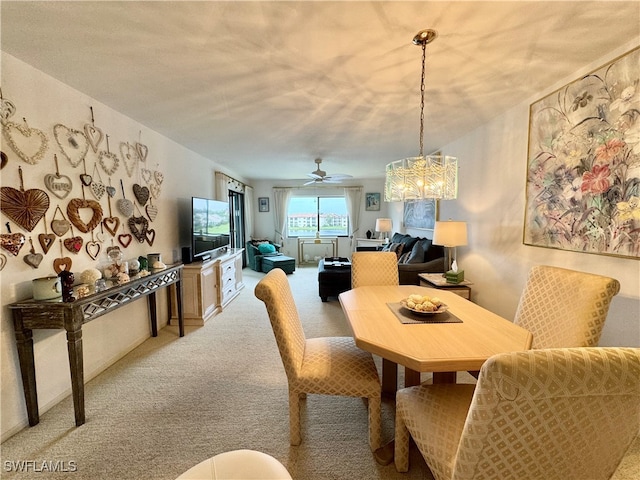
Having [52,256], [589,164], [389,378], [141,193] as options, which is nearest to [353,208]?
[141,193]

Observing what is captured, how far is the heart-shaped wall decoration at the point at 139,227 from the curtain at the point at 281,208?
4.68 meters

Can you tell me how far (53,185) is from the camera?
A: 199 centimetres

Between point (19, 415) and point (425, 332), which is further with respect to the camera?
point (19, 415)

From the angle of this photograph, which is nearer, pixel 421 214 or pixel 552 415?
pixel 552 415

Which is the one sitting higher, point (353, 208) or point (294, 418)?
point (353, 208)

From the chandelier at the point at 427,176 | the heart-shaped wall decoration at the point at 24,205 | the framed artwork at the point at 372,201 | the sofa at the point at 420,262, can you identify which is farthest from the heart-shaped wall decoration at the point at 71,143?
the framed artwork at the point at 372,201

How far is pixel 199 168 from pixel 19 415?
11.5 ft

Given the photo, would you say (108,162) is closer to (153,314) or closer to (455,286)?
(153,314)

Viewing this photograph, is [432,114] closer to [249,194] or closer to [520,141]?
[520,141]

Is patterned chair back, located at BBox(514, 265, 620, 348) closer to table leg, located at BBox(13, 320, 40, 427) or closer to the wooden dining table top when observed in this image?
the wooden dining table top

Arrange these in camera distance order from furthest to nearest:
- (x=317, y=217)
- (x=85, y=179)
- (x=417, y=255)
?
(x=317, y=217), (x=417, y=255), (x=85, y=179)

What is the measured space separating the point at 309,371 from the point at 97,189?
239cm

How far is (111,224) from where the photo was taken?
2.57 metres

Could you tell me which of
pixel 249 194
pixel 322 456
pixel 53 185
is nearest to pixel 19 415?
pixel 53 185
